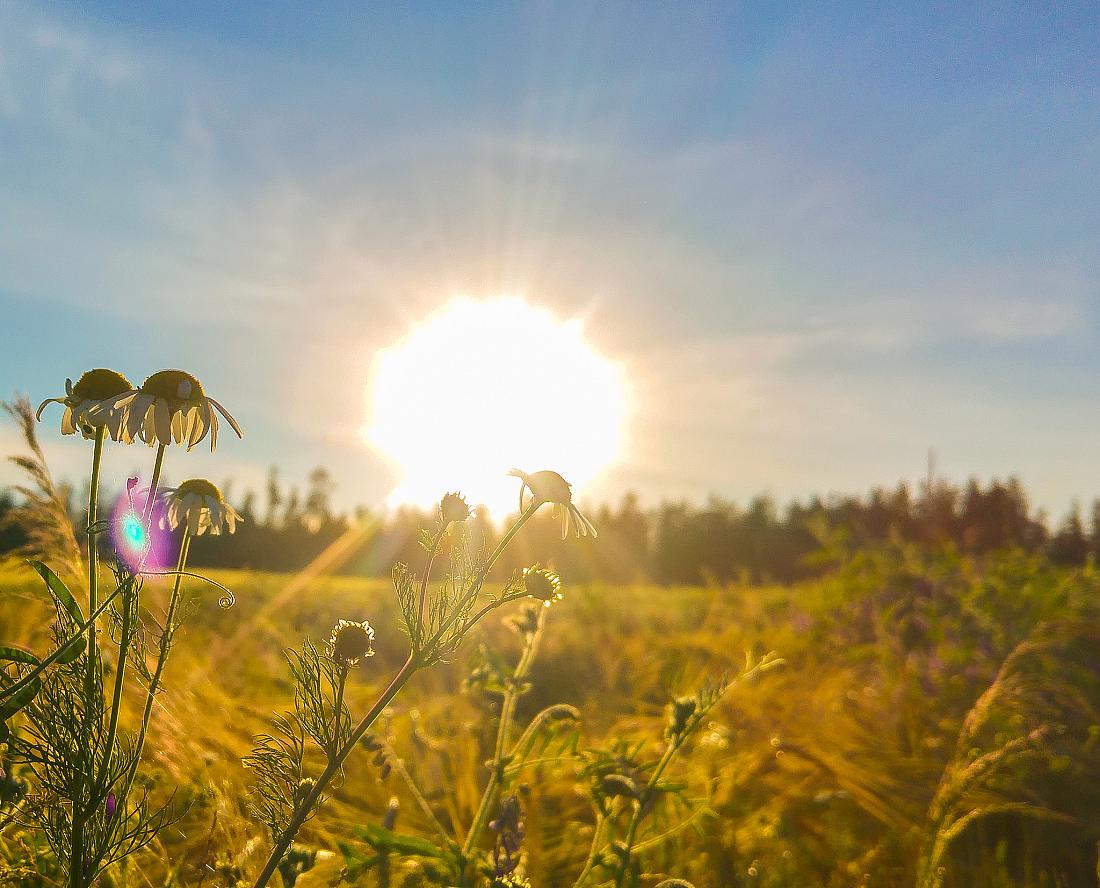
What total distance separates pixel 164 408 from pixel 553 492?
65cm

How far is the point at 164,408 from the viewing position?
128cm

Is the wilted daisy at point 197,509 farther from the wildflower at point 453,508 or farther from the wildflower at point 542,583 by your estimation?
the wildflower at point 542,583

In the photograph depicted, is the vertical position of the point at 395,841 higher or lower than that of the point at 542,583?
lower

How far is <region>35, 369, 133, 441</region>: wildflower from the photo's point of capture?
52.0 inches

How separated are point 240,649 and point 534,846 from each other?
8.69ft

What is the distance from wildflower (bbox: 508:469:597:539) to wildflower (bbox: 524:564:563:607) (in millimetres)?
90

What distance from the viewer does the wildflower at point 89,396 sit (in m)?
1.32

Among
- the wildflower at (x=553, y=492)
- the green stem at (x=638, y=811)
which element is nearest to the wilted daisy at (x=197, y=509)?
the wildflower at (x=553, y=492)

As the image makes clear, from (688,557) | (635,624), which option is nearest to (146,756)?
(635,624)

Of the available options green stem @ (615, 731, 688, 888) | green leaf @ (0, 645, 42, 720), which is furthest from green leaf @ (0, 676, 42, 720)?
green stem @ (615, 731, 688, 888)

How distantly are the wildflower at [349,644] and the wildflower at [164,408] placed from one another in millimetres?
400

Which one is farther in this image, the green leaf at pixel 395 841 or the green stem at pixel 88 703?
the green leaf at pixel 395 841

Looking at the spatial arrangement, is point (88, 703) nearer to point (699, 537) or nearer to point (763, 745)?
point (763, 745)

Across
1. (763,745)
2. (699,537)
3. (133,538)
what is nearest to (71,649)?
(133,538)
